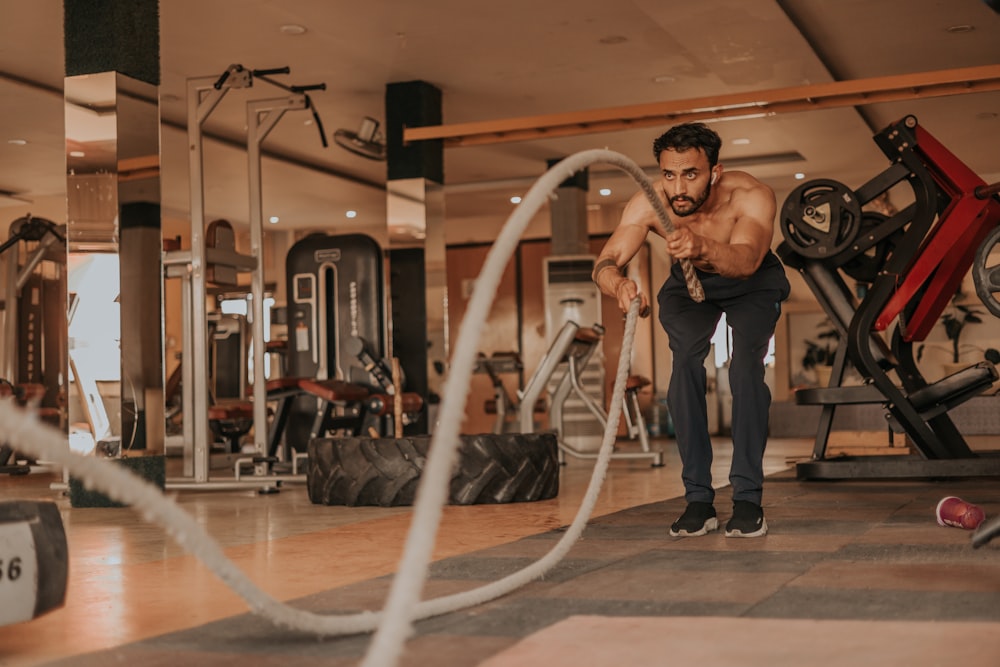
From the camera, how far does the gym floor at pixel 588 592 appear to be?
165 cm

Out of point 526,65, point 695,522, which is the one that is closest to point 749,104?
point 526,65

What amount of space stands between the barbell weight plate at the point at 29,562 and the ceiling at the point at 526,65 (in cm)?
582

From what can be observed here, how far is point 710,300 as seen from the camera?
3.30 metres

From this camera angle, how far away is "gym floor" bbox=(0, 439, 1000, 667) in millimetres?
1650

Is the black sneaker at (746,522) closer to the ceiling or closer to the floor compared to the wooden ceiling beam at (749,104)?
closer to the floor

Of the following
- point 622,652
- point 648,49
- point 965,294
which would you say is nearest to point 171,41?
point 648,49

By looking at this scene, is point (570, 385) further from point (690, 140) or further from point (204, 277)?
point (690, 140)

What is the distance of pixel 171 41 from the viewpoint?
780cm

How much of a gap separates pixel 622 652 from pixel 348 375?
6.43 m

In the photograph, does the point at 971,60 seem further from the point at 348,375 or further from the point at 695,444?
the point at 695,444

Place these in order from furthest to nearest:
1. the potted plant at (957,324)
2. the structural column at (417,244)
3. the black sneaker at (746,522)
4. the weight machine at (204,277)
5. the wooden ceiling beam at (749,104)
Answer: the potted plant at (957,324) < the structural column at (417,244) < the wooden ceiling beam at (749,104) < the weight machine at (204,277) < the black sneaker at (746,522)

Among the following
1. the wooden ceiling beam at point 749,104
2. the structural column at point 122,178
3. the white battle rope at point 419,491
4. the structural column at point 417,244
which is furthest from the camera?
the structural column at point 417,244

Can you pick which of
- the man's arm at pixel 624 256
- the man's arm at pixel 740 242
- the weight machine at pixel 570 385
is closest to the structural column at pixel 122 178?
the weight machine at pixel 570 385

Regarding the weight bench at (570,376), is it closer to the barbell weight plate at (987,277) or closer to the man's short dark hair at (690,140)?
the barbell weight plate at (987,277)
